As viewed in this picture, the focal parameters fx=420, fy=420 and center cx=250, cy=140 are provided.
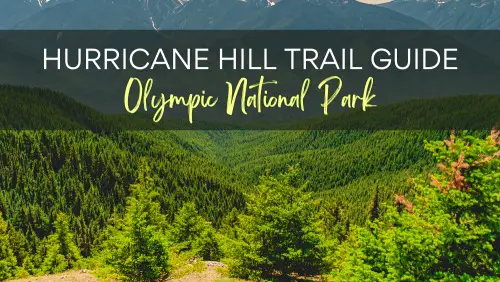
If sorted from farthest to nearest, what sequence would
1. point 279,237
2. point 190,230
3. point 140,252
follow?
point 190,230 → point 140,252 → point 279,237

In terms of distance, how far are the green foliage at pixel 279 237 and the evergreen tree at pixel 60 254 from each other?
145ft

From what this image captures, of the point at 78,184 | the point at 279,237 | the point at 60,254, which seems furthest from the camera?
the point at 78,184

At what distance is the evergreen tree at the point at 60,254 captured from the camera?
65.4 m

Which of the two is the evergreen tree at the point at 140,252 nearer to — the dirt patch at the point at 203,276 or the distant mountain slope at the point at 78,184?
the dirt patch at the point at 203,276

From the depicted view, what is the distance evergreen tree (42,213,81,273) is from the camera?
214 feet

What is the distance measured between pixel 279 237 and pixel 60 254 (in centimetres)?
5242

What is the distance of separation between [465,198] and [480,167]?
1367 millimetres

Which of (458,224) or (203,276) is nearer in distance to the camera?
(458,224)

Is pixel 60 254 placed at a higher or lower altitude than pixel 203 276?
lower

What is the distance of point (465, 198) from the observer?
15180mm

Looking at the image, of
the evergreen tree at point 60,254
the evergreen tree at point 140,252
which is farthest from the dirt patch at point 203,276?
the evergreen tree at point 60,254

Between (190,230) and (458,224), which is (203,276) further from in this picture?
(190,230)

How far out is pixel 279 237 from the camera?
100 ft

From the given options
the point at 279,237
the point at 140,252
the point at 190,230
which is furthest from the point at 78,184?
the point at 279,237
